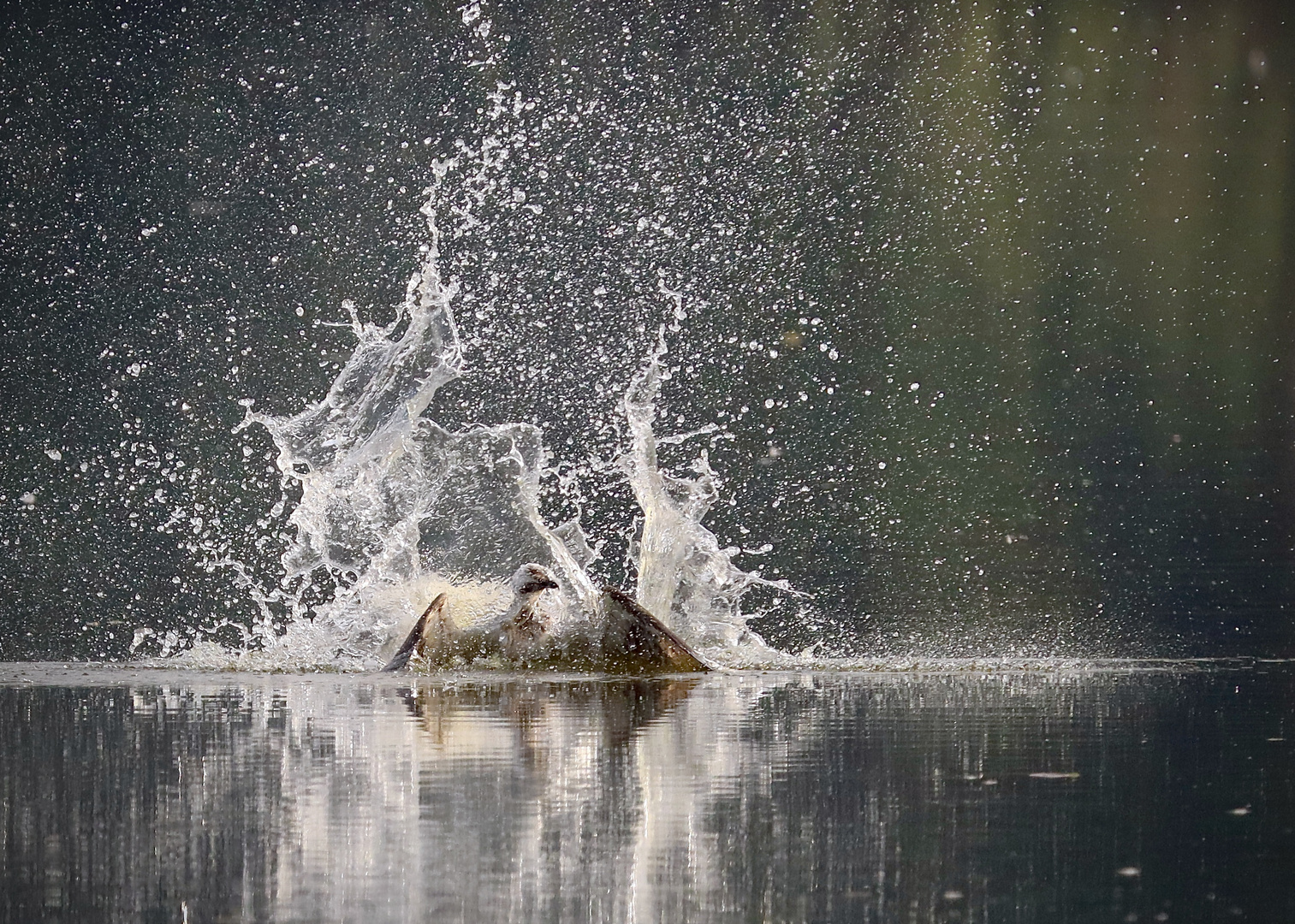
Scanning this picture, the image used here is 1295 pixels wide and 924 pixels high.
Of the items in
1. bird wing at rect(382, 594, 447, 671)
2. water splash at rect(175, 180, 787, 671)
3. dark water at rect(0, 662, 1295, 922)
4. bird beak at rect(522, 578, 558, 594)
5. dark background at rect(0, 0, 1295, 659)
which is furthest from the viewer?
dark background at rect(0, 0, 1295, 659)

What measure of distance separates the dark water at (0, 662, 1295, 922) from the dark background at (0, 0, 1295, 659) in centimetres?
756

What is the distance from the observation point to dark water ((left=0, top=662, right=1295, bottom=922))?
2.96m

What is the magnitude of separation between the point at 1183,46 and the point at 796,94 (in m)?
4.19

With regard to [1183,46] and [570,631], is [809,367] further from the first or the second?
[570,631]

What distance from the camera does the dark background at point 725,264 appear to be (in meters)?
14.9

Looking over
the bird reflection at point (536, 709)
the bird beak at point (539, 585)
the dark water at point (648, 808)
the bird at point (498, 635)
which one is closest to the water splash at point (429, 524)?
the bird at point (498, 635)

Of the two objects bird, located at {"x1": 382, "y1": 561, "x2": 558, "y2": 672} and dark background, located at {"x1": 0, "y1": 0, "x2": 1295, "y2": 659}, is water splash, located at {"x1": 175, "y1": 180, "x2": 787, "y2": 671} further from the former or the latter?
dark background, located at {"x1": 0, "y1": 0, "x2": 1295, "y2": 659}

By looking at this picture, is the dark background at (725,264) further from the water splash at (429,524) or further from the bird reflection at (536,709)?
the bird reflection at (536,709)

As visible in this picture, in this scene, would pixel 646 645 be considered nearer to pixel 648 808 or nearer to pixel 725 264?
pixel 648 808

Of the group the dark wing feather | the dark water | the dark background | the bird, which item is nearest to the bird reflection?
the dark water

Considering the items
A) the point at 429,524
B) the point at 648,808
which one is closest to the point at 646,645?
the point at 429,524

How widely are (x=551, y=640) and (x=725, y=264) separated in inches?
381

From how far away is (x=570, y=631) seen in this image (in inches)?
309

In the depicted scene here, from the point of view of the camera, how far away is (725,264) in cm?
1705
